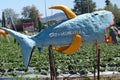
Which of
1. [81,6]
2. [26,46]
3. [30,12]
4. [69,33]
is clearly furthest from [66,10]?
[30,12]

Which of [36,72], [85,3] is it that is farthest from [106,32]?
[85,3]

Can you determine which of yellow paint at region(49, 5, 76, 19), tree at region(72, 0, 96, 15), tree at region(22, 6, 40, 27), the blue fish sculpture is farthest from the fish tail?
tree at region(22, 6, 40, 27)

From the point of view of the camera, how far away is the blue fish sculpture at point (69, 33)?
776 centimetres

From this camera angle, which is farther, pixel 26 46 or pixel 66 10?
pixel 66 10

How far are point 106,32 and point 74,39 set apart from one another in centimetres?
86

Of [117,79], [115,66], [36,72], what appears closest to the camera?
[117,79]

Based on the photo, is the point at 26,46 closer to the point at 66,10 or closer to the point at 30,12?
the point at 66,10

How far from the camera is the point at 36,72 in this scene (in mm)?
10570

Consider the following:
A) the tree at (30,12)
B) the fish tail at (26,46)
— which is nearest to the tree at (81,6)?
the tree at (30,12)

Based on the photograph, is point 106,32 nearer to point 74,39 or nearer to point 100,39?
point 100,39

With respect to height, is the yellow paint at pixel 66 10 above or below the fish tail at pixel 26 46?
above

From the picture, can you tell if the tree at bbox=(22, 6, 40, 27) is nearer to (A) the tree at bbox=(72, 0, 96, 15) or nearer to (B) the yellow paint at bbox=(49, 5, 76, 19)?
(A) the tree at bbox=(72, 0, 96, 15)

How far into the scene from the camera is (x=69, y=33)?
25.8 feet

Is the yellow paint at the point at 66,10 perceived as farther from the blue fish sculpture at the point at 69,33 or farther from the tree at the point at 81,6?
the tree at the point at 81,6
